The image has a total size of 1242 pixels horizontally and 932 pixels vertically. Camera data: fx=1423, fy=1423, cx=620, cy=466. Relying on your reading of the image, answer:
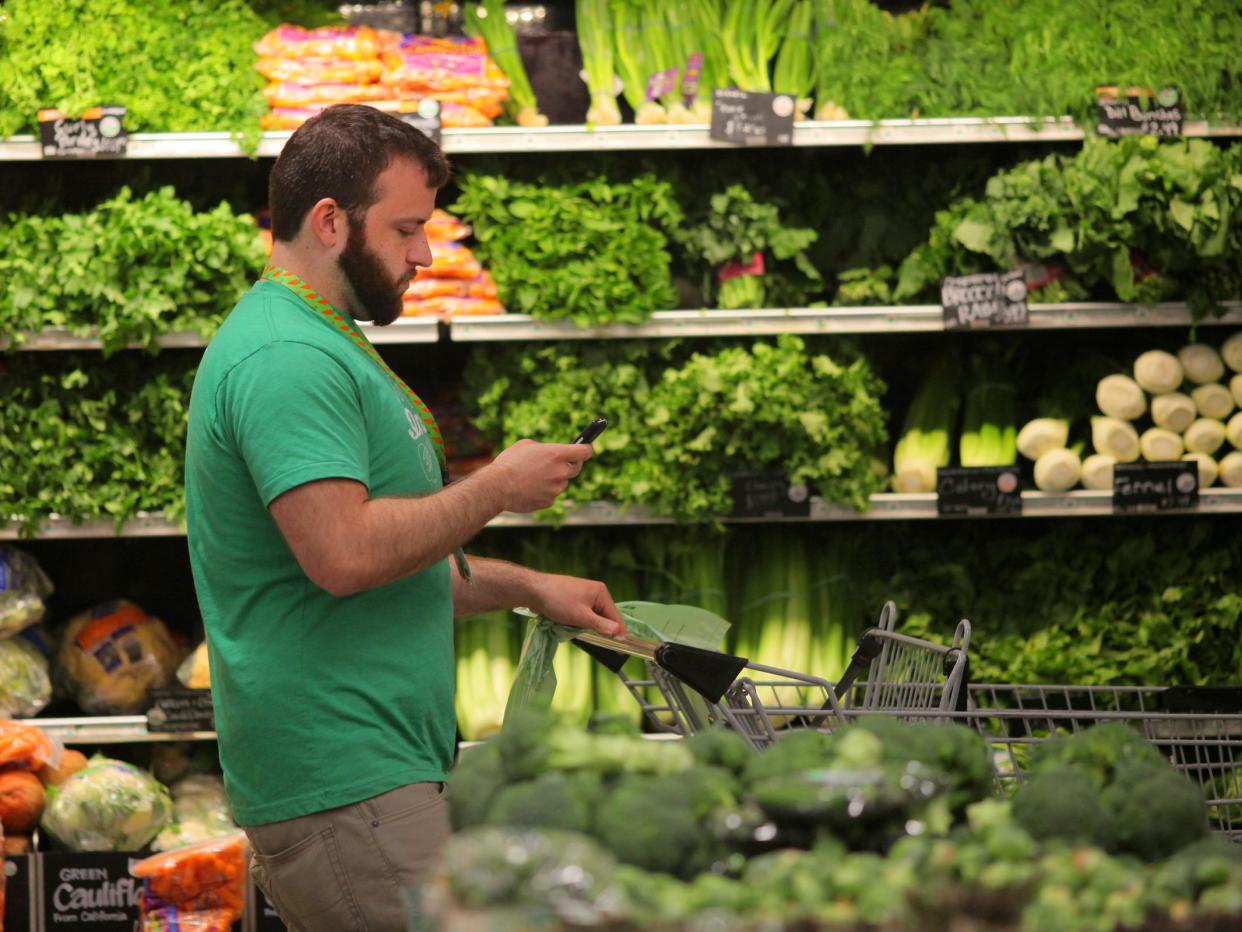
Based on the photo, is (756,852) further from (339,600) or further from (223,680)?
(223,680)

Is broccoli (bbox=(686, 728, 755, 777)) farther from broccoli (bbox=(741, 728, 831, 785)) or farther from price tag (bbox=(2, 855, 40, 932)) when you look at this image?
price tag (bbox=(2, 855, 40, 932))

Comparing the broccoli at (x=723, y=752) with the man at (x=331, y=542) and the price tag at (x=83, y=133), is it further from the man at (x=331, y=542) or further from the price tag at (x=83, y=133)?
the price tag at (x=83, y=133)

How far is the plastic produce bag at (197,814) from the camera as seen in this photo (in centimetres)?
382

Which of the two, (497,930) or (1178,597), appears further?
(1178,597)

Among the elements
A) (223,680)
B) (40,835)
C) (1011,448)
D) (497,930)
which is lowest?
(40,835)

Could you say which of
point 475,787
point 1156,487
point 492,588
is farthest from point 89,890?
point 1156,487

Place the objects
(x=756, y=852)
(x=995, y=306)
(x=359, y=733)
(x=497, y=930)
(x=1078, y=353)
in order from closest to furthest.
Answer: (x=497, y=930)
(x=756, y=852)
(x=359, y=733)
(x=995, y=306)
(x=1078, y=353)

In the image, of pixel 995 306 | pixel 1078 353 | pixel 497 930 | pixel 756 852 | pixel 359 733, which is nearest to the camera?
pixel 497 930

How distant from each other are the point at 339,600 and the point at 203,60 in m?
2.42

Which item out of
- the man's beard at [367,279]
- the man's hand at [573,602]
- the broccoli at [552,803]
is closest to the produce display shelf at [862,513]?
the man's hand at [573,602]

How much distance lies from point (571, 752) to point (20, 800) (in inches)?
114

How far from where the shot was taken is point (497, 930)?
1.02 m

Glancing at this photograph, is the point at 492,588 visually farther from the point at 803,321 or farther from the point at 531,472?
the point at 803,321

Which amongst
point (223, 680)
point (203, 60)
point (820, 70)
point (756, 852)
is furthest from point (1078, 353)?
point (756, 852)
